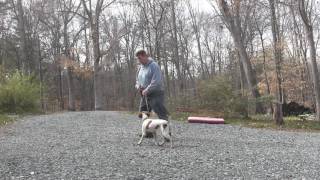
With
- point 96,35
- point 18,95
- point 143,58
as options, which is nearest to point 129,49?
point 96,35

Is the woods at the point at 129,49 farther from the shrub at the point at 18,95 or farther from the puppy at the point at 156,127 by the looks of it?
the puppy at the point at 156,127

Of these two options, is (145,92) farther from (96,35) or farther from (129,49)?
(129,49)

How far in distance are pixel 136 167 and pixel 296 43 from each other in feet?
148

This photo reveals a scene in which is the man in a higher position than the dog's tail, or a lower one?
higher

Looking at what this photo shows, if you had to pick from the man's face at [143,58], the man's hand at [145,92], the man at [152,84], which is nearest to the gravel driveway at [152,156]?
the man at [152,84]

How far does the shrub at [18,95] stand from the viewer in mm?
22922

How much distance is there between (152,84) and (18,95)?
47.3ft

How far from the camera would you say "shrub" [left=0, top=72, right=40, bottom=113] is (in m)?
22.9

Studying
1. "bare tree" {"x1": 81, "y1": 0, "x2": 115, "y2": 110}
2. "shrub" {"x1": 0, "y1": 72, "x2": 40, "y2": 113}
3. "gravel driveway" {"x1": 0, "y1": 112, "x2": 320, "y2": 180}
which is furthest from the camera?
"bare tree" {"x1": 81, "y1": 0, "x2": 115, "y2": 110}

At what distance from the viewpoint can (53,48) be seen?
47.9 m

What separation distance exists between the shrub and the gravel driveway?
1015 centimetres

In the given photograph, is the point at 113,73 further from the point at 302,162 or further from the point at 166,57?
the point at 302,162

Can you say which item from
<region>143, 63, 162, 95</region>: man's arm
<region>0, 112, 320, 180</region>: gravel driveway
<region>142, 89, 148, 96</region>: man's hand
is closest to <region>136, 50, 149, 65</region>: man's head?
<region>143, 63, 162, 95</region>: man's arm

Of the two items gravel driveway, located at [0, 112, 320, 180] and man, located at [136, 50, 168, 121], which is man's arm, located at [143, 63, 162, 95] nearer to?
man, located at [136, 50, 168, 121]
